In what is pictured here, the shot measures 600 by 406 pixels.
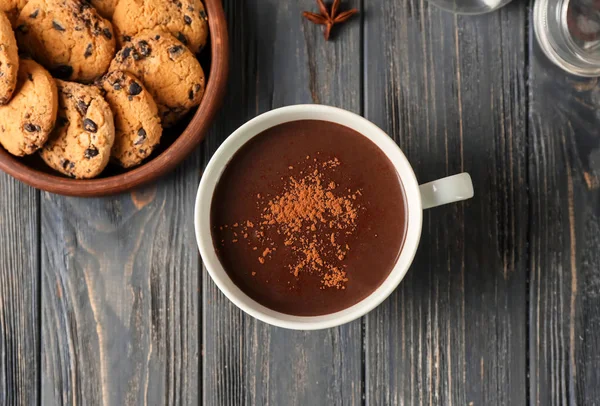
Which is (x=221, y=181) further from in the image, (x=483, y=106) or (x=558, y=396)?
(x=558, y=396)

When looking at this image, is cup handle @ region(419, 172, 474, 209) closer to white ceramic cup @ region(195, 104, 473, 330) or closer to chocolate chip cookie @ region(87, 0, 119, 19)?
white ceramic cup @ region(195, 104, 473, 330)

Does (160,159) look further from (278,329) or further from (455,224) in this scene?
(455,224)

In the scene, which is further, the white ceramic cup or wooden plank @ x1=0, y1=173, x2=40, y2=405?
wooden plank @ x1=0, y1=173, x2=40, y2=405

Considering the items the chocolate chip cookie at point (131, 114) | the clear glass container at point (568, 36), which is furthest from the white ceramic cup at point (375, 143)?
the clear glass container at point (568, 36)

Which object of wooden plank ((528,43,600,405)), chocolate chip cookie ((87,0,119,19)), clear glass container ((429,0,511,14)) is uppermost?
chocolate chip cookie ((87,0,119,19))

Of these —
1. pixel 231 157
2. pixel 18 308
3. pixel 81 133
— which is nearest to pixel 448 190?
pixel 231 157

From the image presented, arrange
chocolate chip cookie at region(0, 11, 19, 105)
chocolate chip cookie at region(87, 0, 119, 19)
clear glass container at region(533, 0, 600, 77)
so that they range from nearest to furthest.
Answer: chocolate chip cookie at region(0, 11, 19, 105) → chocolate chip cookie at region(87, 0, 119, 19) → clear glass container at region(533, 0, 600, 77)

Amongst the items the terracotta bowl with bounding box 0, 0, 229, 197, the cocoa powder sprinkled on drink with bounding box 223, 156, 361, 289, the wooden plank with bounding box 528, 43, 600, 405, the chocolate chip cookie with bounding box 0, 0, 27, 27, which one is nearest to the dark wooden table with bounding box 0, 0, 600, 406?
the wooden plank with bounding box 528, 43, 600, 405

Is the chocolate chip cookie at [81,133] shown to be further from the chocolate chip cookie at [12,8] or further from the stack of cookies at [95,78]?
the chocolate chip cookie at [12,8]

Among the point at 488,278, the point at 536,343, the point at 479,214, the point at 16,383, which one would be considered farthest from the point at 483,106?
the point at 16,383
